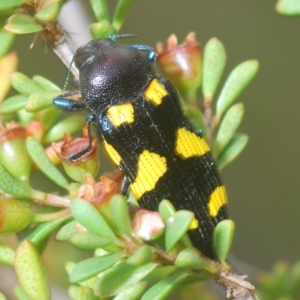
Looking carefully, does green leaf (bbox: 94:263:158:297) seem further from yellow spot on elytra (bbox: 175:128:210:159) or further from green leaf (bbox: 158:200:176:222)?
yellow spot on elytra (bbox: 175:128:210:159)

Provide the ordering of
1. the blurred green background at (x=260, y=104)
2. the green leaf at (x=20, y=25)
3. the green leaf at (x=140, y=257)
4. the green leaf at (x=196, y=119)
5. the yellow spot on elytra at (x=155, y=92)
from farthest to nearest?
the blurred green background at (x=260, y=104)
the yellow spot on elytra at (x=155, y=92)
the green leaf at (x=196, y=119)
the green leaf at (x=20, y=25)
the green leaf at (x=140, y=257)

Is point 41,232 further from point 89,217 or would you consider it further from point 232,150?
point 232,150

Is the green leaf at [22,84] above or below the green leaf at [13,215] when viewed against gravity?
above

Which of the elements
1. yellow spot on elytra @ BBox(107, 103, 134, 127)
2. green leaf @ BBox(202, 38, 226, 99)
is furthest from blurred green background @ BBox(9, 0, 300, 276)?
green leaf @ BBox(202, 38, 226, 99)

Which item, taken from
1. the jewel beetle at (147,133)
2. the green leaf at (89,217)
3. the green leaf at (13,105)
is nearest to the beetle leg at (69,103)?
the jewel beetle at (147,133)

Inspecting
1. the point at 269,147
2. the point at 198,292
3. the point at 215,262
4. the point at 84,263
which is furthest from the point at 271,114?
the point at 84,263

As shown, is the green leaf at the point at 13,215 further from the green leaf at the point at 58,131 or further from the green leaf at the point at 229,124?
the green leaf at the point at 229,124

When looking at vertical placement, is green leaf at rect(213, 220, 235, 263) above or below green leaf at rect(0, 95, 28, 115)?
below
